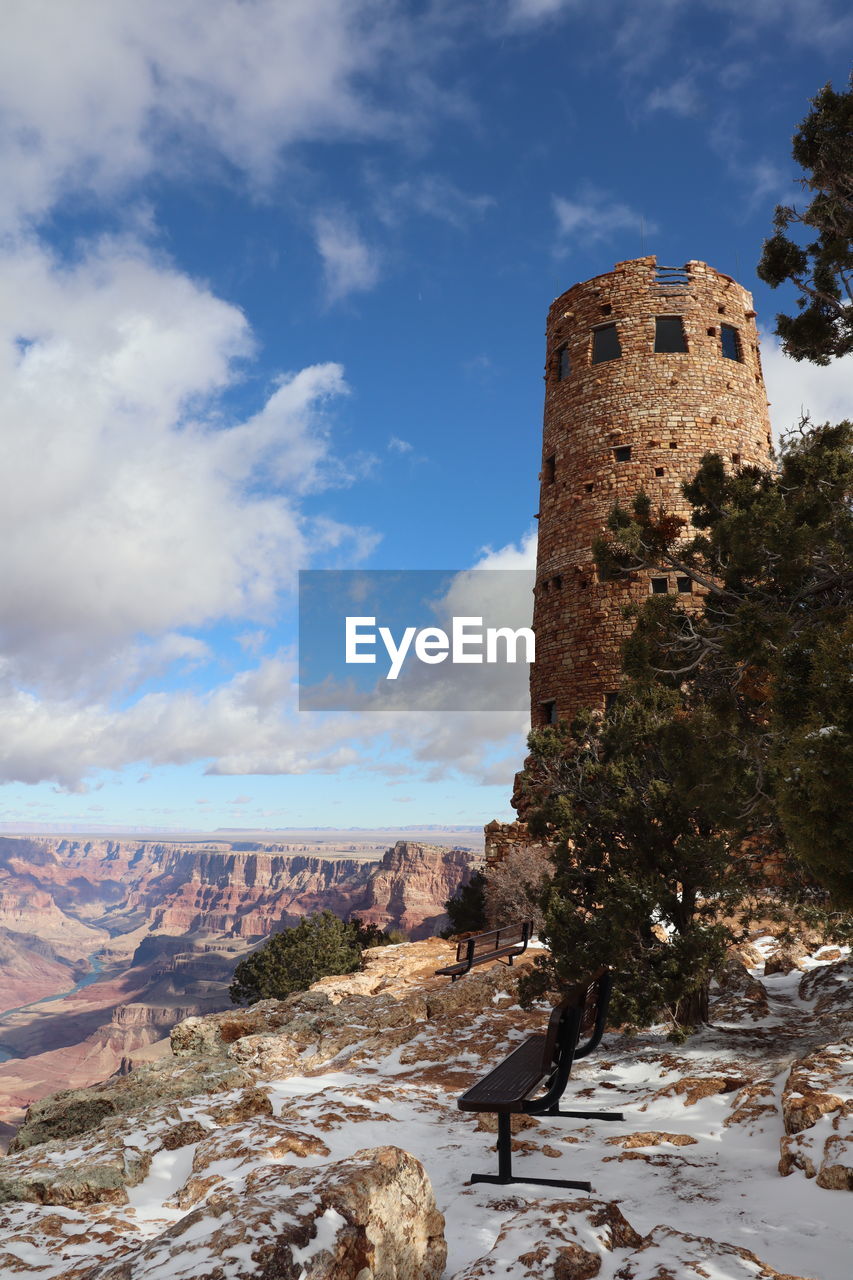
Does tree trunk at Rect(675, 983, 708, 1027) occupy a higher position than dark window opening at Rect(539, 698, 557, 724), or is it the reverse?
dark window opening at Rect(539, 698, 557, 724)

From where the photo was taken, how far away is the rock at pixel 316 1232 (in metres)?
2.90

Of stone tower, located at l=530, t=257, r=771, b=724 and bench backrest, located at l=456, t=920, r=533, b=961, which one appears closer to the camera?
bench backrest, located at l=456, t=920, r=533, b=961

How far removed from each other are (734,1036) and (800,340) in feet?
26.1

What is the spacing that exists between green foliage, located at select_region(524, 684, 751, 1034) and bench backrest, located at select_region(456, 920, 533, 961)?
353cm

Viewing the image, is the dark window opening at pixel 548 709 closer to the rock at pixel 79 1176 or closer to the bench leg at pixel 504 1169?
the rock at pixel 79 1176

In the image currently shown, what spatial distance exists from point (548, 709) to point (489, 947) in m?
11.8

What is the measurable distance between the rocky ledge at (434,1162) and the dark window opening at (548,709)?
14.5 metres

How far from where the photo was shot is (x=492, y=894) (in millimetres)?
22328

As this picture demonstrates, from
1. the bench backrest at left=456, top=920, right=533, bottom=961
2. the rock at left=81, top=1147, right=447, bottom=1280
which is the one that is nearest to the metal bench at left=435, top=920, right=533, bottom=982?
the bench backrest at left=456, top=920, right=533, bottom=961

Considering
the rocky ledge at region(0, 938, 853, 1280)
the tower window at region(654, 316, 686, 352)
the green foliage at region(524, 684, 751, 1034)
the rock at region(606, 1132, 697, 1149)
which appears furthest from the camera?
the tower window at region(654, 316, 686, 352)

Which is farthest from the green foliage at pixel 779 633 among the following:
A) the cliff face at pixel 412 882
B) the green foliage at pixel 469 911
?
the cliff face at pixel 412 882

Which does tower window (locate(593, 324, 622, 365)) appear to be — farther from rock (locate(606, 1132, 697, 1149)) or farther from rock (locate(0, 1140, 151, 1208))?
rock (locate(0, 1140, 151, 1208))

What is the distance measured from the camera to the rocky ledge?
332 centimetres

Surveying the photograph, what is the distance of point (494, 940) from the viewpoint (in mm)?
14258
